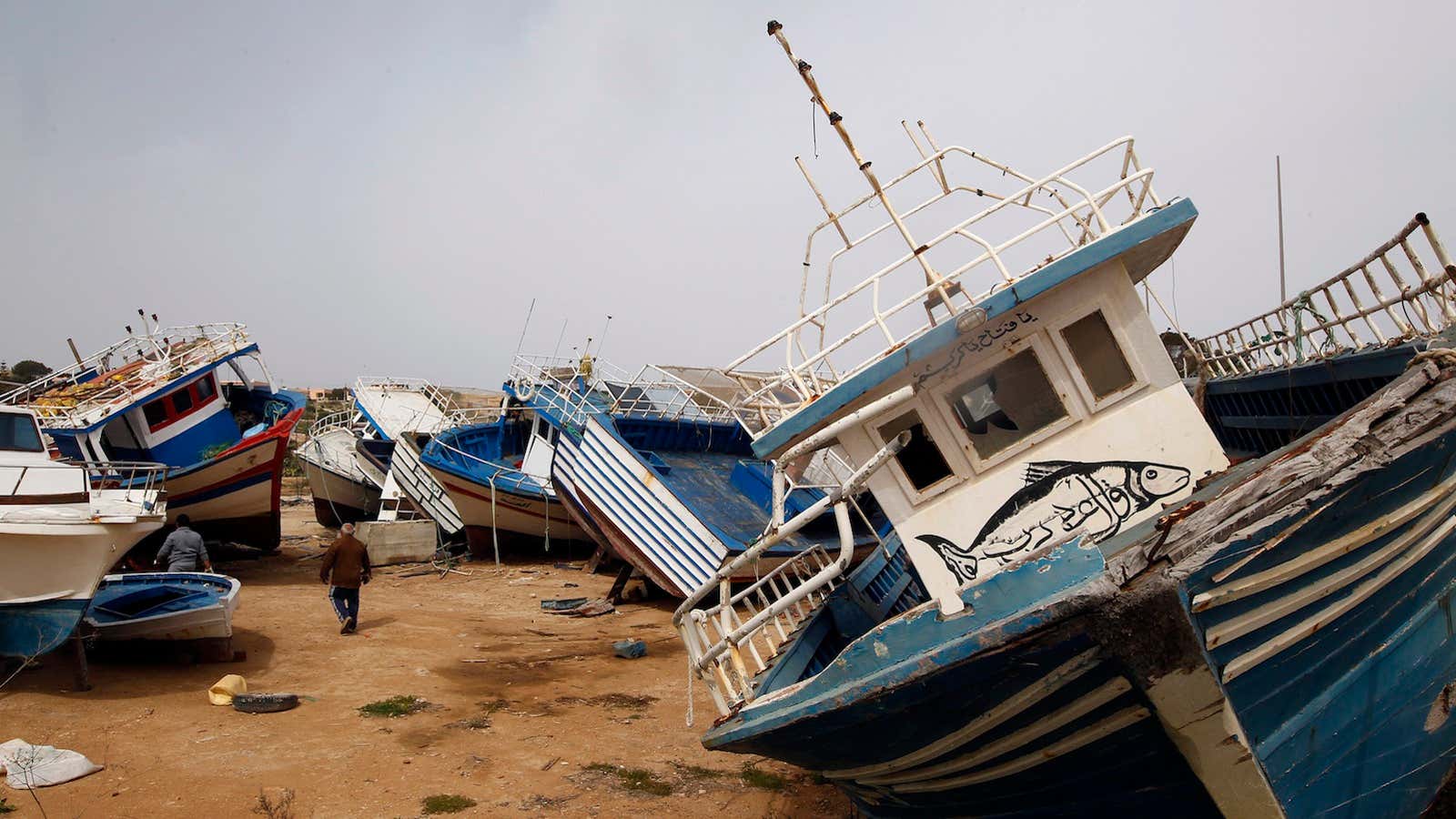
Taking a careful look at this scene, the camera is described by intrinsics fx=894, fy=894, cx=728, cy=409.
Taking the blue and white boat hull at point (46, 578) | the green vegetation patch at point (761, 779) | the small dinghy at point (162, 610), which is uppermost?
the blue and white boat hull at point (46, 578)

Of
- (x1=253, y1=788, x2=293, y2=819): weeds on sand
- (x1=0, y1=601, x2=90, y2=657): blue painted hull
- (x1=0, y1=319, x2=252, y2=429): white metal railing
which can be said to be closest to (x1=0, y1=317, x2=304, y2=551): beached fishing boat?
(x1=0, y1=319, x2=252, y2=429): white metal railing

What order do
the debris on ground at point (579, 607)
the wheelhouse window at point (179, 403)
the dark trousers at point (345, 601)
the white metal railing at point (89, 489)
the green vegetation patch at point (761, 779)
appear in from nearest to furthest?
the green vegetation patch at point (761, 779) → the white metal railing at point (89, 489) → the dark trousers at point (345, 601) → the debris on ground at point (579, 607) → the wheelhouse window at point (179, 403)

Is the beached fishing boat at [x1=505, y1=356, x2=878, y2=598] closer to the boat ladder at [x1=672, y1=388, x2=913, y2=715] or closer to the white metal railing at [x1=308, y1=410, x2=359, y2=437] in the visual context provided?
the boat ladder at [x1=672, y1=388, x2=913, y2=715]

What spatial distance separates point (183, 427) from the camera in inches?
667

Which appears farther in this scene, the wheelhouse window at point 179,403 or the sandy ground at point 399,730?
the wheelhouse window at point 179,403

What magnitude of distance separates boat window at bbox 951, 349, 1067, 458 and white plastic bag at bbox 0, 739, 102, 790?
21.7 feet

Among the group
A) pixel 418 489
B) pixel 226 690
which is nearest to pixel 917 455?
pixel 226 690

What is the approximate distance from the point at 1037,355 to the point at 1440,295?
2677 millimetres

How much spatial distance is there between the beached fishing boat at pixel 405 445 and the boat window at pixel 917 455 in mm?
15011

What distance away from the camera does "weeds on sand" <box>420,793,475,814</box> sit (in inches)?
237

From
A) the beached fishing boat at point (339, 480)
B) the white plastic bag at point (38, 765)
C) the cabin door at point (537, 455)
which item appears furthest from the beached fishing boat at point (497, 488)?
the white plastic bag at point (38, 765)

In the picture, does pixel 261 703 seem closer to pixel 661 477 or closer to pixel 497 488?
pixel 661 477

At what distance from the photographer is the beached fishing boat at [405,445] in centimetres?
2081

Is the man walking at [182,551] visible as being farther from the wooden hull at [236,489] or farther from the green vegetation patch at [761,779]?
the green vegetation patch at [761,779]
